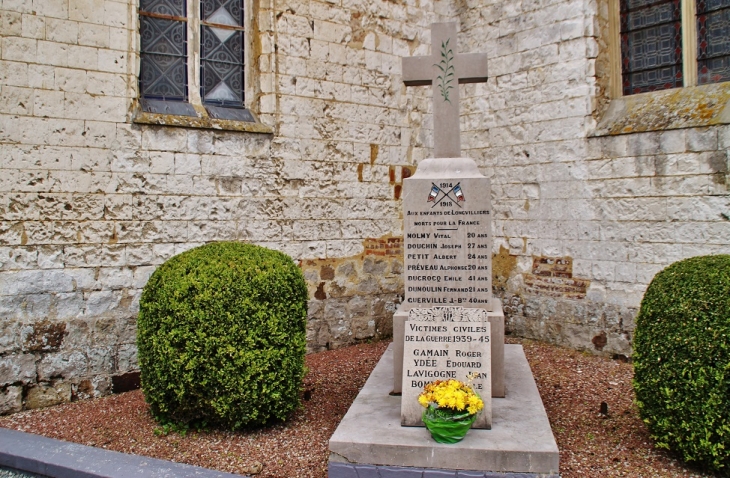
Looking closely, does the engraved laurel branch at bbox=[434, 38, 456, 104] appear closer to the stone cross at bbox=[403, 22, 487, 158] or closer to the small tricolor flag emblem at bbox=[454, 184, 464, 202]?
the stone cross at bbox=[403, 22, 487, 158]

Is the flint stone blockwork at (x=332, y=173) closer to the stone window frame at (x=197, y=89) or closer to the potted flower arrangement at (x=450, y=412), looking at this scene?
the stone window frame at (x=197, y=89)

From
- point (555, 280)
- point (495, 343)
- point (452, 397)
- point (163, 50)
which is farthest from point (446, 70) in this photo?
point (555, 280)

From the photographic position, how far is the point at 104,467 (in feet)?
13.0

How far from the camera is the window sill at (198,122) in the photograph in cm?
610

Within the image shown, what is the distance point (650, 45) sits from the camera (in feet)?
23.0

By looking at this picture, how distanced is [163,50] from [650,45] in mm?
5548

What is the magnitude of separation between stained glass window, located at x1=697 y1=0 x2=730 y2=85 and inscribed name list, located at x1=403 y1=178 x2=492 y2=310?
3.56 metres

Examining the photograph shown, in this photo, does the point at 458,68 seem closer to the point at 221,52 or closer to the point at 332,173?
the point at 332,173

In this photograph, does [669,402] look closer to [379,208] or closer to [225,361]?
[225,361]

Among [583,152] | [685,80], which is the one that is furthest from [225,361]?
[685,80]

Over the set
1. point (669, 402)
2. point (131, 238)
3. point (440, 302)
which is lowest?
point (669, 402)

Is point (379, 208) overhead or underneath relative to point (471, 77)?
underneath

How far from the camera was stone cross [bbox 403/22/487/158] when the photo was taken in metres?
5.06

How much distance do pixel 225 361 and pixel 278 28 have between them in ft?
13.5
